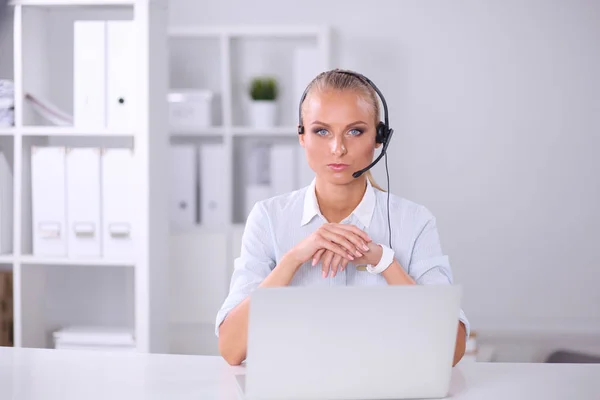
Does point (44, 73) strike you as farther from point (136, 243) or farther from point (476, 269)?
point (476, 269)

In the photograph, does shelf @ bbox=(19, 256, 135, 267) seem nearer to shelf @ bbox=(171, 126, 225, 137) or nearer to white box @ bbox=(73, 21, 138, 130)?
white box @ bbox=(73, 21, 138, 130)

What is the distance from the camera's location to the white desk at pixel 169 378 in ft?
4.17

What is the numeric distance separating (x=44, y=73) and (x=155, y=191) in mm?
676

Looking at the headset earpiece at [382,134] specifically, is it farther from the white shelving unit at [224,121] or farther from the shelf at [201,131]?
the shelf at [201,131]

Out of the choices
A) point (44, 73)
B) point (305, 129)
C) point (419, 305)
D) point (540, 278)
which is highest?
point (44, 73)

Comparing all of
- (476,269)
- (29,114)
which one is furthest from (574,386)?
(476,269)

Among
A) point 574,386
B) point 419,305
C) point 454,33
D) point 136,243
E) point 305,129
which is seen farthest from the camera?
point 454,33

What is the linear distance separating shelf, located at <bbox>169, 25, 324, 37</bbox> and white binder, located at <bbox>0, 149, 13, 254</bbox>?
1.25 metres

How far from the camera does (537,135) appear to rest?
4.30 metres

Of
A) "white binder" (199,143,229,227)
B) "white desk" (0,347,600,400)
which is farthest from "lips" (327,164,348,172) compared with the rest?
"white binder" (199,143,229,227)

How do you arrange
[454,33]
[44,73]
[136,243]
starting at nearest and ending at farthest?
[136,243] < [44,73] < [454,33]

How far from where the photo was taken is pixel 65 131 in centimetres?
290

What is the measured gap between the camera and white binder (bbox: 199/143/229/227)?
3883mm

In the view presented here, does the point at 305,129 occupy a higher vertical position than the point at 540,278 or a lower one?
higher
